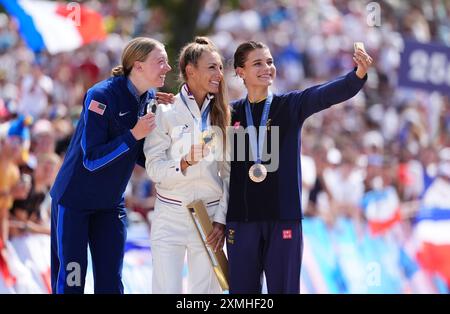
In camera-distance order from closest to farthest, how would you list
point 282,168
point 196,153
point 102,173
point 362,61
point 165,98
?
point 362,61 → point 196,153 → point 282,168 → point 102,173 → point 165,98

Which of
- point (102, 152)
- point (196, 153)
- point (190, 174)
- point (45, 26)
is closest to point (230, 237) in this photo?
point (190, 174)

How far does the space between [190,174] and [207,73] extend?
0.66 meters

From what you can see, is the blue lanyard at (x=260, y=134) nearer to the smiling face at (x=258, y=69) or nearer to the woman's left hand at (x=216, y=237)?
the smiling face at (x=258, y=69)

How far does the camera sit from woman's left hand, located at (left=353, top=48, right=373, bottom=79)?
6.52m

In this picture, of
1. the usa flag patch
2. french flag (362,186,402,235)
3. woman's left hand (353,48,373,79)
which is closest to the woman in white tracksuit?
the usa flag patch

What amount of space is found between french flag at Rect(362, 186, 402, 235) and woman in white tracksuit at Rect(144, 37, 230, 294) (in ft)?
17.6

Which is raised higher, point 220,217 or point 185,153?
point 185,153

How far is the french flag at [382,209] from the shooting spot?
1235cm

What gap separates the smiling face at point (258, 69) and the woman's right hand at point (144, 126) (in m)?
0.71

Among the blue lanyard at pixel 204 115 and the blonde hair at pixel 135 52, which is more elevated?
the blonde hair at pixel 135 52

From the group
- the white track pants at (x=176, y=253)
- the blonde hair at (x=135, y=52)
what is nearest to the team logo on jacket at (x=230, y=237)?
the white track pants at (x=176, y=253)

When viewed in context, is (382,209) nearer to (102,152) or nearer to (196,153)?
(196,153)

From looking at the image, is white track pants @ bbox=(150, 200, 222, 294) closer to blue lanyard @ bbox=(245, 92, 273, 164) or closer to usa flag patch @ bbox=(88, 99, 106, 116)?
blue lanyard @ bbox=(245, 92, 273, 164)

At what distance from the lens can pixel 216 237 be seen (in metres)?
7.02
